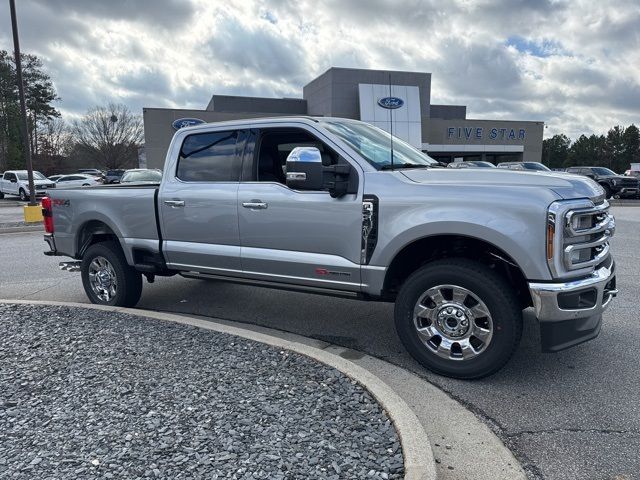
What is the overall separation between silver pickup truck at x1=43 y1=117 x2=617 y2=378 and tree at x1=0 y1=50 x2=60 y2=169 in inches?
2110

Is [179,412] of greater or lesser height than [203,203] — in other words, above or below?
below

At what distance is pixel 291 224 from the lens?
4.35 metres

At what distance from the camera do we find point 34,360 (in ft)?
12.8

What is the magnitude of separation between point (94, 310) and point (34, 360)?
4.39 feet

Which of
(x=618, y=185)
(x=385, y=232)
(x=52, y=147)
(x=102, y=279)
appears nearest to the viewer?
(x=385, y=232)

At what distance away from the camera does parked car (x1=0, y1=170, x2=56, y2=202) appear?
2773 centimetres

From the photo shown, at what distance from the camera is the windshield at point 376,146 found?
14.0ft

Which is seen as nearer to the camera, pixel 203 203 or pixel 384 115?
pixel 203 203

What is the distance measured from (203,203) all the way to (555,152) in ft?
351

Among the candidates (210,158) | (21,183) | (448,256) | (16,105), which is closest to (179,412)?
(448,256)

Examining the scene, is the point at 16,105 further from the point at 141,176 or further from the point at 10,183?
the point at 141,176

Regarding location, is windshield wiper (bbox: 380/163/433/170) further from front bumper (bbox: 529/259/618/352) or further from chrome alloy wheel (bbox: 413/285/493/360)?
front bumper (bbox: 529/259/618/352)

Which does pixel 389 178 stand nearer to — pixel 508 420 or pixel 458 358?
pixel 458 358

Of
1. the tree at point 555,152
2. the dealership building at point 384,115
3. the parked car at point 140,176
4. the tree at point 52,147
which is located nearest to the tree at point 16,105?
the tree at point 52,147
